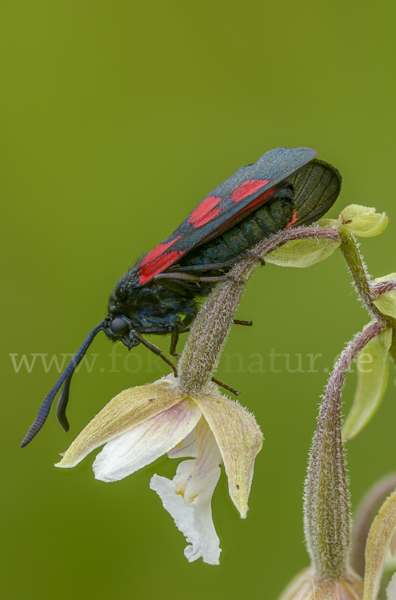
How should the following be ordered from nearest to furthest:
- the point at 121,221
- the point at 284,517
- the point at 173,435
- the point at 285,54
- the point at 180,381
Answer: the point at 173,435 → the point at 180,381 → the point at 284,517 → the point at 121,221 → the point at 285,54

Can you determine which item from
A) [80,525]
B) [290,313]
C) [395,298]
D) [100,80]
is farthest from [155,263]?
[100,80]

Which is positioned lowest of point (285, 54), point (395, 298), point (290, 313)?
point (290, 313)

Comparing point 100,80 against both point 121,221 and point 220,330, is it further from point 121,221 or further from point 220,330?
point 220,330

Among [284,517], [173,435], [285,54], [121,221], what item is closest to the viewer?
[173,435]

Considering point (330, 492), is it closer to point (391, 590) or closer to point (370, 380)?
point (391, 590)

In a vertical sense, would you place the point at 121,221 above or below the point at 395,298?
above

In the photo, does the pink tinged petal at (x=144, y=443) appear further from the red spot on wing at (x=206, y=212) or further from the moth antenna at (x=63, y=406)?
Answer: the red spot on wing at (x=206, y=212)

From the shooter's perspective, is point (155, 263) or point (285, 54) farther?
point (285, 54)

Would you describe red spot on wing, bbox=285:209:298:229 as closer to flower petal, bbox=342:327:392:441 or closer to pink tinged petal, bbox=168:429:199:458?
flower petal, bbox=342:327:392:441

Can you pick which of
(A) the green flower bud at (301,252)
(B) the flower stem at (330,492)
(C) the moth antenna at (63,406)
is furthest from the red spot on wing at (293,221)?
(C) the moth antenna at (63,406)
